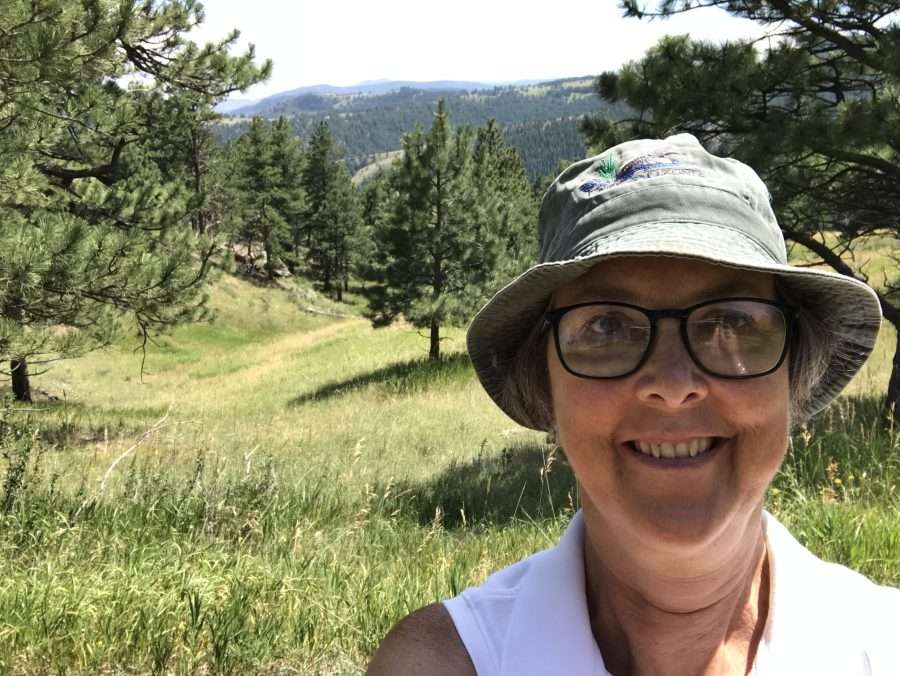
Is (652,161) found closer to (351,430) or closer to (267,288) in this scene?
(351,430)

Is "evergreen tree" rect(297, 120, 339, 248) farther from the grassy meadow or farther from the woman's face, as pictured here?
the woman's face

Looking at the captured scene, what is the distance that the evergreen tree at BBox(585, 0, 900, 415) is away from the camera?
6.15 metres

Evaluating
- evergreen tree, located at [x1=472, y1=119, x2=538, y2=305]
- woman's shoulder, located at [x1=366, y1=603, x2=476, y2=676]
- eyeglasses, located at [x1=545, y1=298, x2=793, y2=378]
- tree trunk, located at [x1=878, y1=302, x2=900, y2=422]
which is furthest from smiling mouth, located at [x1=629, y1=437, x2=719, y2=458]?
evergreen tree, located at [x1=472, y1=119, x2=538, y2=305]

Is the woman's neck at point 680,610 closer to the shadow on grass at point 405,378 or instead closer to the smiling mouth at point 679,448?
the smiling mouth at point 679,448

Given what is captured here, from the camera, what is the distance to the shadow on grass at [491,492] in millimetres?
6098

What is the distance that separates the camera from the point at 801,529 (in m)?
3.47

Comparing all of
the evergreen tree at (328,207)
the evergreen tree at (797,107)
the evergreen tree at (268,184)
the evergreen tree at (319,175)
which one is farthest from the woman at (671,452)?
the evergreen tree at (319,175)

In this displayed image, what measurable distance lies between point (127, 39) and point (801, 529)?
7.33 m

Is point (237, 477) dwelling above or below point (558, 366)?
below

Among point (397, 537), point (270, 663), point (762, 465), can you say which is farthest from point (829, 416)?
point (762, 465)

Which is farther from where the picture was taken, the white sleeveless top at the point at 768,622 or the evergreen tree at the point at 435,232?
the evergreen tree at the point at 435,232

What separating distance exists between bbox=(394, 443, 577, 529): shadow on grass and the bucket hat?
407cm

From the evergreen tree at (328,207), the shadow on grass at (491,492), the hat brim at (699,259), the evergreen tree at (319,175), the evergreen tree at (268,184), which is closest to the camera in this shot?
the hat brim at (699,259)

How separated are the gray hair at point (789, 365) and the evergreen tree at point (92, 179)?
18.6ft
